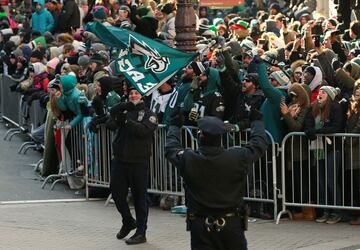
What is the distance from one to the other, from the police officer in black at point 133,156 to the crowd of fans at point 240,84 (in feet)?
3.36

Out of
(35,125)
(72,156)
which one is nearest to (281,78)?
(72,156)

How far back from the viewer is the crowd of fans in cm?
1305

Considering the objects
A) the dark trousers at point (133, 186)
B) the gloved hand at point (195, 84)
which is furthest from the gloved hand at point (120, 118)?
the gloved hand at point (195, 84)

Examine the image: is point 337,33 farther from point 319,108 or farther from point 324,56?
point 319,108

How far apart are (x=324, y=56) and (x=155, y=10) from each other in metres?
7.87

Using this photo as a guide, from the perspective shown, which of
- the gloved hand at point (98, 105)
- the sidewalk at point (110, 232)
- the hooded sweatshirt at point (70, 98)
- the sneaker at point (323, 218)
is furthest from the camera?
the hooded sweatshirt at point (70, 98)

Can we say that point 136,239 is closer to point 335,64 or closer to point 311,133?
point 311,133

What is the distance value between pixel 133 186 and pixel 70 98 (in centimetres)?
392

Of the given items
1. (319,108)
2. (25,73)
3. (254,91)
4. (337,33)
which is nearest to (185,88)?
(254,91)

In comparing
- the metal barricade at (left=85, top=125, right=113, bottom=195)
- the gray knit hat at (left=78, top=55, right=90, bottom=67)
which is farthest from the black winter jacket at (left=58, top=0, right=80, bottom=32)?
the metal barricade at (left=85, top=125, right=113, bottom=195)

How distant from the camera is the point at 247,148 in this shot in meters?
9.08

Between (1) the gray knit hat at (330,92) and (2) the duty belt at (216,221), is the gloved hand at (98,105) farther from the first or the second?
(2) the duty belt at (216,221)

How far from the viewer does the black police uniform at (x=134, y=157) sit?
12.0 m

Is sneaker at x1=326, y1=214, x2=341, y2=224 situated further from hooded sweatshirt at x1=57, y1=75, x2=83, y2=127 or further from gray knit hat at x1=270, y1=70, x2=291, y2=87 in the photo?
hooded sweatshirt at x1=57, y1=75, x2=83, y2=127
